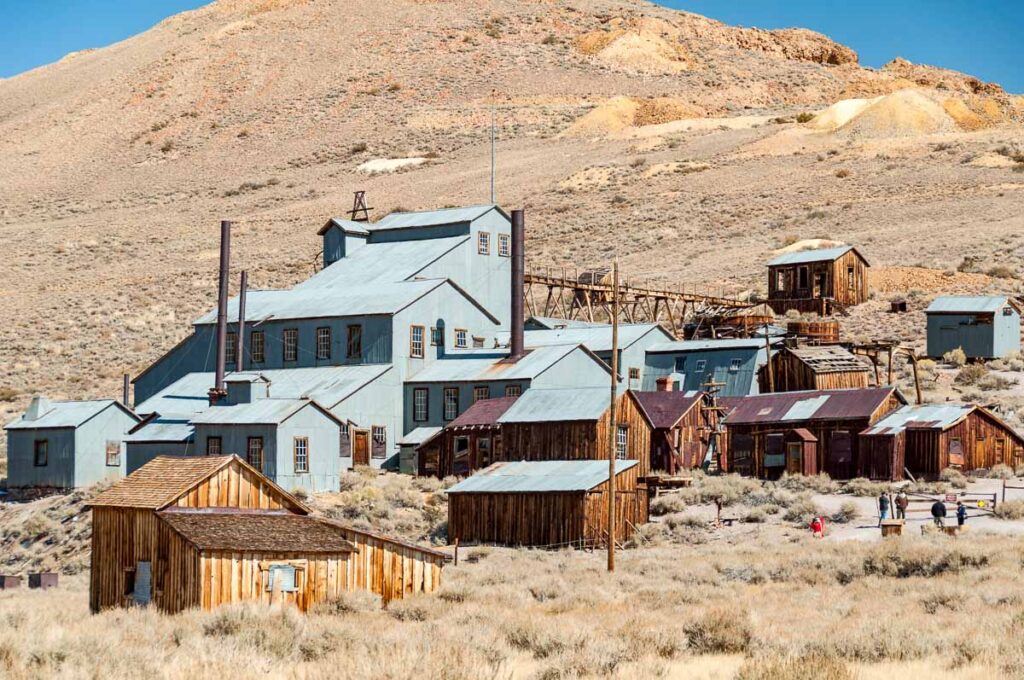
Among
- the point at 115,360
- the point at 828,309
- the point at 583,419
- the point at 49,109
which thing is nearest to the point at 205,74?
the point at 49,109

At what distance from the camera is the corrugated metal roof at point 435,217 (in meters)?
71.9

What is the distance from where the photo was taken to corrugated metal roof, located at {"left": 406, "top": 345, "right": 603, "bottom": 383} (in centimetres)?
5825

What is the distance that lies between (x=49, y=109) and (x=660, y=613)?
155583 millimetres

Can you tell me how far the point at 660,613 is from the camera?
95.1 feet

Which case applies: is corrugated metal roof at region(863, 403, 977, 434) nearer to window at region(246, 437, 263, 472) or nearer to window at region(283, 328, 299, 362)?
window at region(246, 437, 263, 472)

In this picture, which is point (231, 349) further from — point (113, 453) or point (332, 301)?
point (113, 453)

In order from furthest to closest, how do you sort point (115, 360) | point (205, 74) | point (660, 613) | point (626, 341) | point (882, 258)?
point (205, 74), point (882, 258), point (115, 360), point (626, 341), point (660, 613)

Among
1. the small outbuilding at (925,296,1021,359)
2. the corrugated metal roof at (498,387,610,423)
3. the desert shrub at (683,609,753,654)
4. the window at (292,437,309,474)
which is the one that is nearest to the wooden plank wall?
the desert shrub at (683,609,753,654)

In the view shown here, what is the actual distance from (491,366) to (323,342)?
24.7ft

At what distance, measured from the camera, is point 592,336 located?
216 ft

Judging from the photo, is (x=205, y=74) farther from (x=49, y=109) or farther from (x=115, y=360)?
(x=115, y=360)

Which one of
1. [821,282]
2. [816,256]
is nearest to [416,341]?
[821,282]

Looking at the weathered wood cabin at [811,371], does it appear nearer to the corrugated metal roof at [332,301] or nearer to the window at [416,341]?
the window at [416,341]

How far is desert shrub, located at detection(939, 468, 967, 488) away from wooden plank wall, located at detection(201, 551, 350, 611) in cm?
2259
